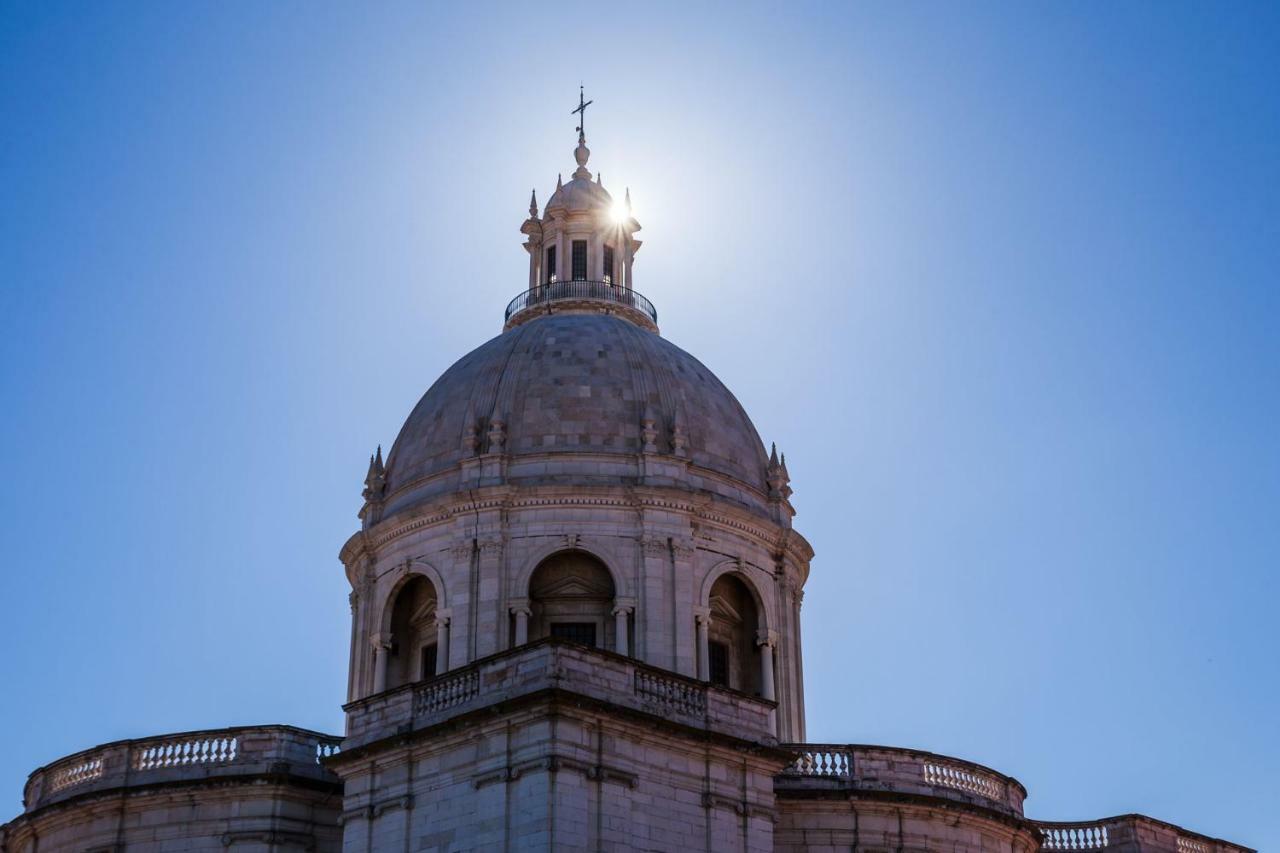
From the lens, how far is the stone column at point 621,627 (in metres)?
46.8

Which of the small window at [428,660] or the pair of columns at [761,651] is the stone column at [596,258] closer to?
the pair of columns at [761,651]

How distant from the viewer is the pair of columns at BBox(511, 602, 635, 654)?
46844 mm

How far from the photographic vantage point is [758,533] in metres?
50.9

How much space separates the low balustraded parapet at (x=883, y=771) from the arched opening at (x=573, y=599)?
671 centimetres

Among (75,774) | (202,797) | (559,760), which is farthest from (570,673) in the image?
(75,774)

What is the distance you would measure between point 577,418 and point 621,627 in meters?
6.49

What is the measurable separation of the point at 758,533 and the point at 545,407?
22.9ft

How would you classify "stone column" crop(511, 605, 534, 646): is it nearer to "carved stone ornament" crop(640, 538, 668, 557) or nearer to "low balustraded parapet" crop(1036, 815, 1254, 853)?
"carved stone ornament" crop(640, 538, 668, 557)

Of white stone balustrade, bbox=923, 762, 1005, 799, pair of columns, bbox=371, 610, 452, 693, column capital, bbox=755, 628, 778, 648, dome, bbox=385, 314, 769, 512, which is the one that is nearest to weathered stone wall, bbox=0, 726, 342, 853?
pair of columns, bbox=371, 610, 452, 693

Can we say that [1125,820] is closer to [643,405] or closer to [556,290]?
[643,405]

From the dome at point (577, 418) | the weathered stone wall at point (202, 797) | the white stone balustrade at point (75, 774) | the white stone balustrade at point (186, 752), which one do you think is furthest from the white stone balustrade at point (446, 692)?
the dome at point (577, 418)

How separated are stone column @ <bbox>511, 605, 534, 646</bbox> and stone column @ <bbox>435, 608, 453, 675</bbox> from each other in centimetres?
193

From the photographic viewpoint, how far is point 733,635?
5075 cm

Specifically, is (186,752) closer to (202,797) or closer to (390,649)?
(202,797)
